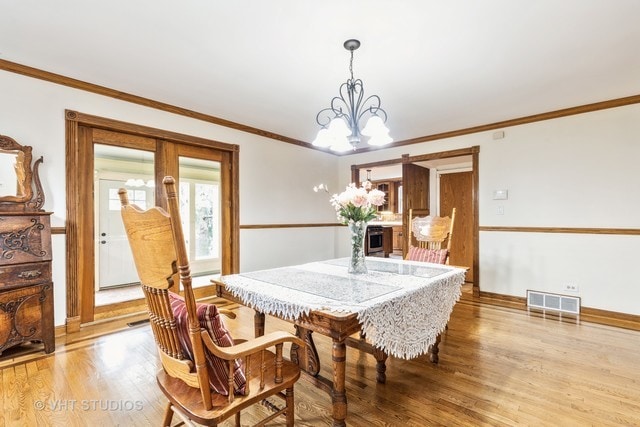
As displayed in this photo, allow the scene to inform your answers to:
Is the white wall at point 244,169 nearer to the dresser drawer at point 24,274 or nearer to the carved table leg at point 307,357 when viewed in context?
the dresser drawer at point 24,274

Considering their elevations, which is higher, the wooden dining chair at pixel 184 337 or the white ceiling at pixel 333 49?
the white ceiling at pixel 333 49

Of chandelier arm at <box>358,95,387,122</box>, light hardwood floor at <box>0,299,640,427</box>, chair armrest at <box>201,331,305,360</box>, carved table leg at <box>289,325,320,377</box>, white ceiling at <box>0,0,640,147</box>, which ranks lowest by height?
light hardwood floor at <box>0,299,640,427</box>

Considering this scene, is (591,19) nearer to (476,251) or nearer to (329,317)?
(329,317)

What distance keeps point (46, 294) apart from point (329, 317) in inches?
101

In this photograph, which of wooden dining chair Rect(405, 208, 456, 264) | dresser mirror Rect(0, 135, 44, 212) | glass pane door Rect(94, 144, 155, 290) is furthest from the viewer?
glass pane door Rect(94, 144, 155, 290)

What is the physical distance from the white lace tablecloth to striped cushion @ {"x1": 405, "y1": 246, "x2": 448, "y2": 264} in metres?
0.53

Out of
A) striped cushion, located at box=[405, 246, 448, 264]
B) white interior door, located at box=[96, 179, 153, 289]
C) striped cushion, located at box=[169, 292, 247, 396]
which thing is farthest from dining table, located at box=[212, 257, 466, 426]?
white interior door, located at box=[96, 179, 153, 289]

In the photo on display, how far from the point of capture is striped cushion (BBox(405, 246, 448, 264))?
2.90 metres

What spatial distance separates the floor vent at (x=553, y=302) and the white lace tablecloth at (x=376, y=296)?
88.6 inches

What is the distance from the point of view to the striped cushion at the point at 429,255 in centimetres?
290

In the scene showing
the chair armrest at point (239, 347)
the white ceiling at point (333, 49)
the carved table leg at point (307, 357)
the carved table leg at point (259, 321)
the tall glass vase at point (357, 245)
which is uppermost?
the white ceiling at point (333, 49)

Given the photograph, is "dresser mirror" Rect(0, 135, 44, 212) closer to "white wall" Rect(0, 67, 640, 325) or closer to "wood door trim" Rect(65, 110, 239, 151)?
"white wall" Rect(0, 67, 640, 325)

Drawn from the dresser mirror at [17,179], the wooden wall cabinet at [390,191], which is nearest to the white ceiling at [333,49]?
the dresser mirror at [17,179]

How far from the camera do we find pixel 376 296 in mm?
1630
